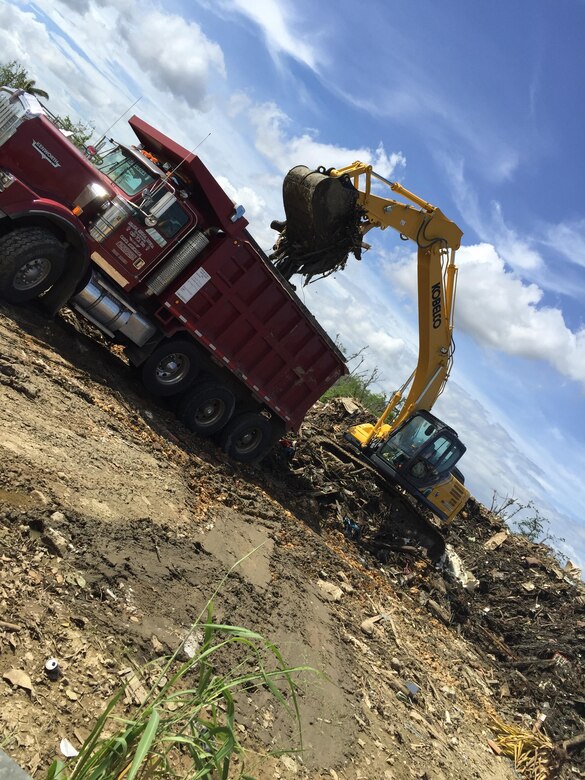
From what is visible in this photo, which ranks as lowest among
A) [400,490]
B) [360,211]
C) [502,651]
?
[502,651]

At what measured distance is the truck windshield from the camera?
8.84 metres

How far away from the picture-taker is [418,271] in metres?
11.3

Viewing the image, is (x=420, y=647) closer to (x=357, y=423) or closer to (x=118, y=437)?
(x=118, y=437)

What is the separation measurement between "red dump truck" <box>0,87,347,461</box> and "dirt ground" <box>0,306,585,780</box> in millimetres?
606

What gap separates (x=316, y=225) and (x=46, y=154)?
3.80 meters

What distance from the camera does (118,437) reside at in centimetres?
741

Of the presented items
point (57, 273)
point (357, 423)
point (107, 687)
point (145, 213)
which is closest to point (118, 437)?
point (57, 273)

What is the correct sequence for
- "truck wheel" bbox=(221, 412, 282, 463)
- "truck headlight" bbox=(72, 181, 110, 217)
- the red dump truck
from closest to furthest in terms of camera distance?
1. the red dump truck
2. "truck headlight" bbox=(72, 181, 110, 217)
3. "truck wheel" bbox=(221, 412, 282, 463)

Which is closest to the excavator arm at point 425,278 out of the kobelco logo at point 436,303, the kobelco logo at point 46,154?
the kobelco logo at point 436,303

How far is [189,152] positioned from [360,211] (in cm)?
275

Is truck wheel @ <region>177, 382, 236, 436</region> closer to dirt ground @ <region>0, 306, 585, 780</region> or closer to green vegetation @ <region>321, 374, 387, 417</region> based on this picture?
dirt ground @ <region>0, 306, 585, 780</region>

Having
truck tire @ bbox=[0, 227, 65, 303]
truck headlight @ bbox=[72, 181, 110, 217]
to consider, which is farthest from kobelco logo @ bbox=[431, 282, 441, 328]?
truck tire @ bbox=[0, 227, 65, 303]

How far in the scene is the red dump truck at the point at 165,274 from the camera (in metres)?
8.01

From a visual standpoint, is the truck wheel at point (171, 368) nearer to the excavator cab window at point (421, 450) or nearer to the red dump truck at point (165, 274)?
the red dump truck at point (165, 274)
